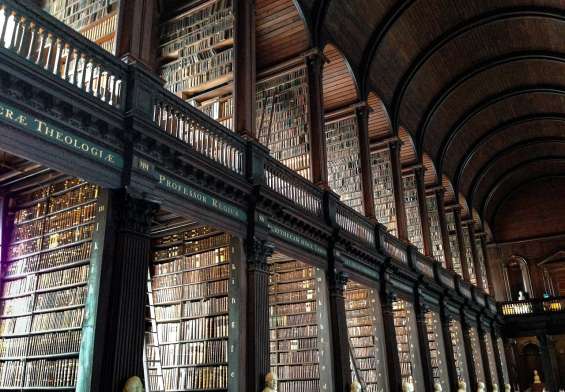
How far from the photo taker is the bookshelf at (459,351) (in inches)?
552

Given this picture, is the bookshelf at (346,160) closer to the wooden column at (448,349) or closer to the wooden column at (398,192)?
the wooden column at (398,192)

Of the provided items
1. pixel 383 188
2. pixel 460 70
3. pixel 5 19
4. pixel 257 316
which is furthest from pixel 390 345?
pixel 460 70

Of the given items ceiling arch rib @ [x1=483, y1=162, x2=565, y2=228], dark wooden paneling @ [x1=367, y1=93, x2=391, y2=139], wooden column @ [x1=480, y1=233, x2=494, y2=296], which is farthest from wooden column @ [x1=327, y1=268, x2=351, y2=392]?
ceiling arch rib @ [x1=483, y1=162, x2=565, y2=228]

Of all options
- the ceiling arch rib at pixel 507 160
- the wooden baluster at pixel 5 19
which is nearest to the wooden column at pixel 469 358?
the ceiling arch rib at pixel 507 160

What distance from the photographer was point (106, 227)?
16.5 ft

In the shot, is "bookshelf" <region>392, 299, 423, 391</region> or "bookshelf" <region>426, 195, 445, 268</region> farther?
"bookshelf" <region>426, 195, 445, 268</region>

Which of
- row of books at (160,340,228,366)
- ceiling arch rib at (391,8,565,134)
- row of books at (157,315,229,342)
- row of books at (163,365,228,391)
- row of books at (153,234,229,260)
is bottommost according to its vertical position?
row of books at (163,365,228,391)

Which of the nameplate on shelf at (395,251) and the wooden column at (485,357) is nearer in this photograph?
the nameplate on shelf at (395,251)

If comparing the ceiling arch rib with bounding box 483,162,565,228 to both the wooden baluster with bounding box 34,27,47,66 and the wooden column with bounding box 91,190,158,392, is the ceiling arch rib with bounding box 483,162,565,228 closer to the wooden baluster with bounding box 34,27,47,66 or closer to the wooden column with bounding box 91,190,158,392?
the wooden column with bounding box 91,190,158,392

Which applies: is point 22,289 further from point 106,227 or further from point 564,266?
point 564,266

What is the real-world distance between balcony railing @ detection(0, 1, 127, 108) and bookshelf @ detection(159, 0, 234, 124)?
2.83m

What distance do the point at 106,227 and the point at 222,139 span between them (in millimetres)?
2224

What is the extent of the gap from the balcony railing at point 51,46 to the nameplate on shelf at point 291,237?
8.70ft

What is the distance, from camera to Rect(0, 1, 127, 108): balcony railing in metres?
4.42
